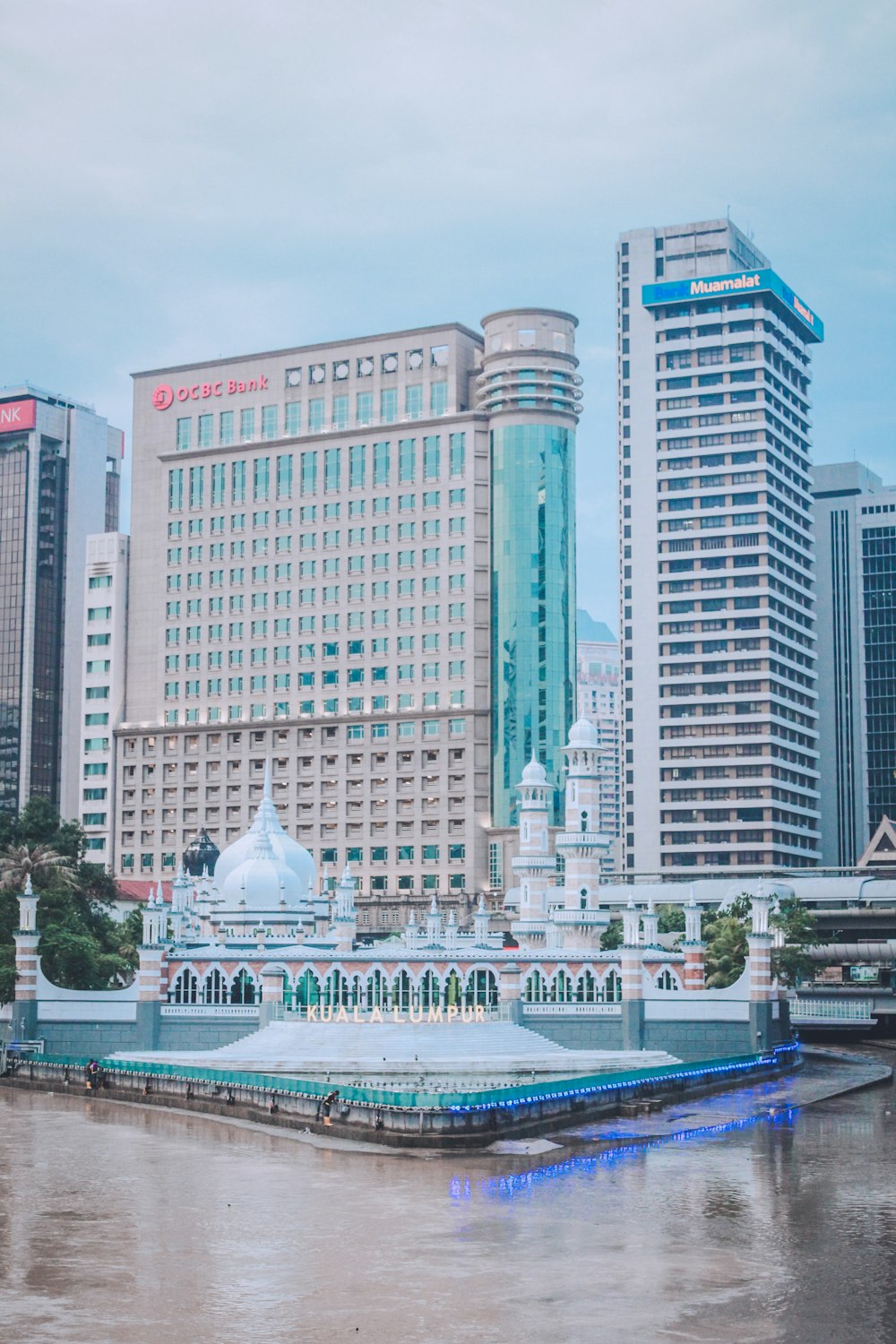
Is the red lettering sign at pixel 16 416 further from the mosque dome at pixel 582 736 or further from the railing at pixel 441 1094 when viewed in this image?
the railing at pixel 441 1094

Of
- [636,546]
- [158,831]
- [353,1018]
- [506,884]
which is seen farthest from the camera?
[158,831]

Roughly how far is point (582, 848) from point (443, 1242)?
4917cm

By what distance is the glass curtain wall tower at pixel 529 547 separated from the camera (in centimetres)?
14550

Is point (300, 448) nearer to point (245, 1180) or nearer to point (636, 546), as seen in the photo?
point (636, 546)

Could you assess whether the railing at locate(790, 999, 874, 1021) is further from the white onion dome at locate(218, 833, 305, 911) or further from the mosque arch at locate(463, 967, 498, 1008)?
the white onion dome at locate(218, 833, 305, 911)

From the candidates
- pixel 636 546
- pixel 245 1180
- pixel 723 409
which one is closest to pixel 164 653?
pixel 636 546

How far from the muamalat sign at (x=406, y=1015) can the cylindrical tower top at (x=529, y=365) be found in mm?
87017

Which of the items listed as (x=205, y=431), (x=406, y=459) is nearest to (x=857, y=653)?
(x=406, y=459)

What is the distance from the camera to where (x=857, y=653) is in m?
177

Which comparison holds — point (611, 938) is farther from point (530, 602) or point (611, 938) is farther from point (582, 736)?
point (530, 602)

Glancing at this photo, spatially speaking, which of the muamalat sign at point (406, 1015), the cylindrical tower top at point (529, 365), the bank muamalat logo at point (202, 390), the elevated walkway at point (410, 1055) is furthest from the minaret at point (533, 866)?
the bank muamalat logo at point (202, 390)

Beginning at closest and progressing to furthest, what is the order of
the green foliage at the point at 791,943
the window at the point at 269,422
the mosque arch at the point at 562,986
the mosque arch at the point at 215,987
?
1. the mosque arch at the point at 562,986
2. the mosque arch at the point at 215,987
3. the green foliage at the point at 791,943
4. the window at the point at 269,422

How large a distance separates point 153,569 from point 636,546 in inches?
1936

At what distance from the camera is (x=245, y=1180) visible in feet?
132
